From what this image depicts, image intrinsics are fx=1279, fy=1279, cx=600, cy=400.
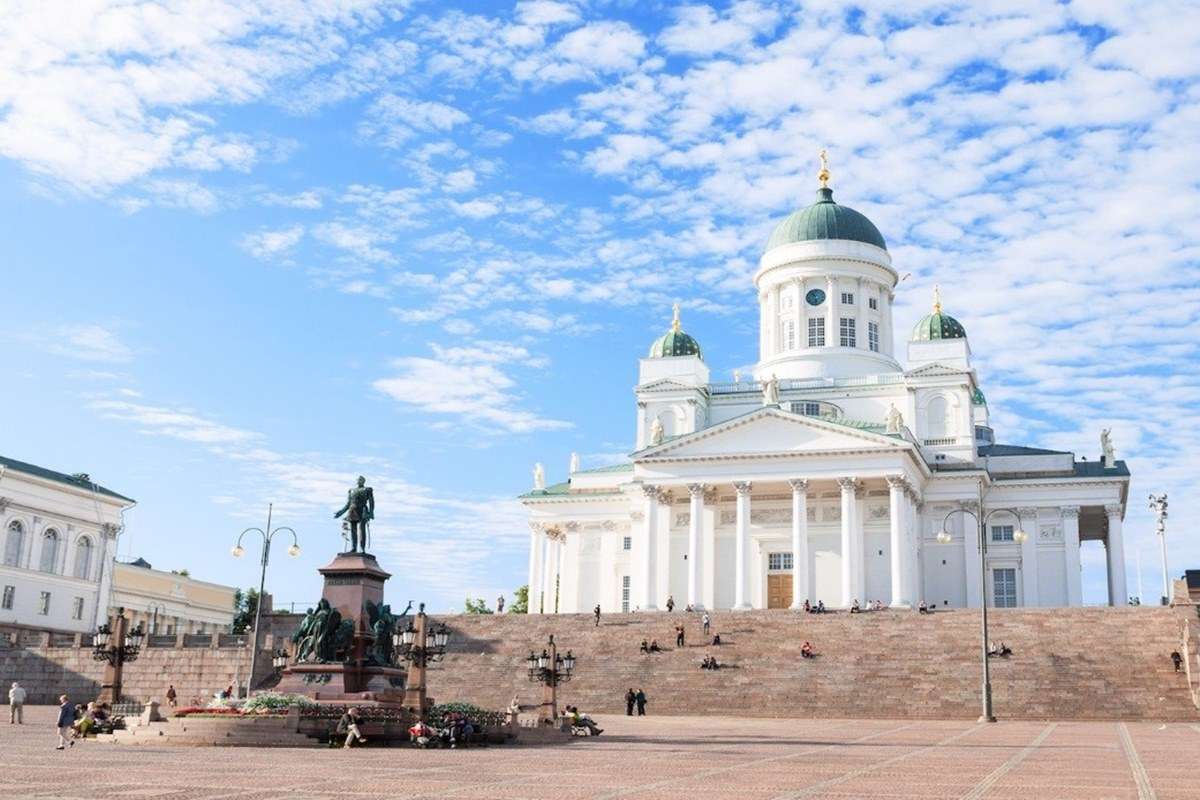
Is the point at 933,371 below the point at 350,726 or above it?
above

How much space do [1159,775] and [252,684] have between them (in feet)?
116

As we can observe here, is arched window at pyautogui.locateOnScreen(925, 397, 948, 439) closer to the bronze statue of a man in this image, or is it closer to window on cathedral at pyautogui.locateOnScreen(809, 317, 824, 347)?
window on cathedral at pyautogui.locateOnScreen(809, 317, 824, 347)

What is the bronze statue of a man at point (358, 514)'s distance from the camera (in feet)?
99.9

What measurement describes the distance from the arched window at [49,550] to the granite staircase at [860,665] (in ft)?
94.6

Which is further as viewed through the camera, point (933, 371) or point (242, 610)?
point (242, 610)

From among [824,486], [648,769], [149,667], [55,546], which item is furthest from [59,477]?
[648,769]

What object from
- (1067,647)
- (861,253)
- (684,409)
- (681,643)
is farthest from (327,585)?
(861,253)

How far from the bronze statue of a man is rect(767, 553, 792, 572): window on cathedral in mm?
39291

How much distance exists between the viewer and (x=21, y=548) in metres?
69.9

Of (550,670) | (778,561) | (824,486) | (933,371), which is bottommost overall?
(550,670)

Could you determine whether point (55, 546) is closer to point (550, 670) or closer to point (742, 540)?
point (742, 540)

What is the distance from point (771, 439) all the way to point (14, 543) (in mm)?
41248

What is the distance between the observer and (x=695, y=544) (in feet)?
212

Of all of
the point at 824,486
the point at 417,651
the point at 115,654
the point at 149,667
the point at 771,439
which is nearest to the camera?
the point at 417,651
